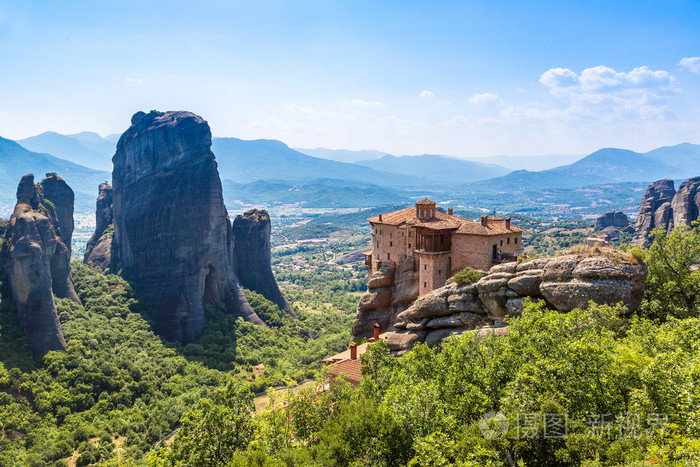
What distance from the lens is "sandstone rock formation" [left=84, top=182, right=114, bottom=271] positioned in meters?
93.3

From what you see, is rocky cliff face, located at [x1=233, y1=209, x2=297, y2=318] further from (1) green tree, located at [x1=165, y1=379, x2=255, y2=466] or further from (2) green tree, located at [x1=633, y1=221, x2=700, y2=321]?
(2) green tree, located at [x1=633, y1=221, x2=700, y2=321]

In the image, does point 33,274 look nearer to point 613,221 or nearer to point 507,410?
point 507,410

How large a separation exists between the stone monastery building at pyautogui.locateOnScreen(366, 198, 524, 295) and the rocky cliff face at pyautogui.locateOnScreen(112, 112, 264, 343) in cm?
4779

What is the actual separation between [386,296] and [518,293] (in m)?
16.5

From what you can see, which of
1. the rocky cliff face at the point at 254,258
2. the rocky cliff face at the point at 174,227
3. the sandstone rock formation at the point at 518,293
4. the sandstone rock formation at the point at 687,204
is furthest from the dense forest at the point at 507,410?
the sandstone rock formation at the point at 687,204

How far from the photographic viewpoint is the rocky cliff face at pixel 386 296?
44.6 m

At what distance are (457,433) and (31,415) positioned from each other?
1801 inches

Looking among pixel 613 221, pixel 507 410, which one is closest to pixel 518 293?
pixel 507 410

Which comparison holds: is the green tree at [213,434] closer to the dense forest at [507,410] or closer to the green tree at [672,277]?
the dense forest at [507,410]

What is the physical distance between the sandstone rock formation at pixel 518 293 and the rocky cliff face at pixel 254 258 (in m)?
66.5

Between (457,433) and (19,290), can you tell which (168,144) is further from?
(457,433)

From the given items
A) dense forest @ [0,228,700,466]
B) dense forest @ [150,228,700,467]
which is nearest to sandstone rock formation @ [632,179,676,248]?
dense forest @ [0,228,700,466]

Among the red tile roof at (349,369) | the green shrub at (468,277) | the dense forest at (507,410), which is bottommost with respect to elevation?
the red tile roof at (349,369)

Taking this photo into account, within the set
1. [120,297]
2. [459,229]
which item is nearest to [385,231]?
[459,229]
